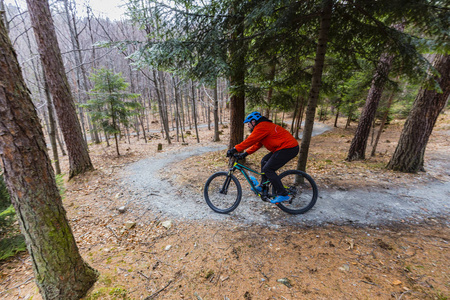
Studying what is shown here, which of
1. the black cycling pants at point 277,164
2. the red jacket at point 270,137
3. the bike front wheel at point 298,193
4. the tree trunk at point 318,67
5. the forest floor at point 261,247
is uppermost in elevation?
the tree trunk at point 318,67

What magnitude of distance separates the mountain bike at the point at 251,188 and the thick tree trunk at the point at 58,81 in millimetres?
6327

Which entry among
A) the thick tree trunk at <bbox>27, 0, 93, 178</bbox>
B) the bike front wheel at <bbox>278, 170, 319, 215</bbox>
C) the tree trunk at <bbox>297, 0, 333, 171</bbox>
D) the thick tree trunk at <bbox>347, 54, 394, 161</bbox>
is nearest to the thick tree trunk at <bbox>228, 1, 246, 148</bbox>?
the tree trunk at <bbox>297, 0, 333, 171</bbox>

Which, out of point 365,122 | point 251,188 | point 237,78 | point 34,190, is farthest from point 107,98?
point 365,122

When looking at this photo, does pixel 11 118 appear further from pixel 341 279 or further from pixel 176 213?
pixel 341 279

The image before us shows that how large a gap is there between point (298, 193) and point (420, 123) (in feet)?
16.3

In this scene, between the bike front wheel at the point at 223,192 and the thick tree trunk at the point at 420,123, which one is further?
the thick tree trunk at the point at 420,123

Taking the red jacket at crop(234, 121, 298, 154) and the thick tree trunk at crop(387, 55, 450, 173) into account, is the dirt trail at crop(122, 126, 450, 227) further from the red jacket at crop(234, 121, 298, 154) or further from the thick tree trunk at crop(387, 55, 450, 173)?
the red jacket at crop(234, 121, 298, 154)

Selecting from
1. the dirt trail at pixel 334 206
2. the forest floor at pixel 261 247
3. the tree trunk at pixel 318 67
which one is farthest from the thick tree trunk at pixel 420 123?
the tree trunk at pixel 318 67

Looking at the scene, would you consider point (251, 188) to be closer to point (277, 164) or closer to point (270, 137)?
point (277, 164)

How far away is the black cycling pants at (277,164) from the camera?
12.3 ft

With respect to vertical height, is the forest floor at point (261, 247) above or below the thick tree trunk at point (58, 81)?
below

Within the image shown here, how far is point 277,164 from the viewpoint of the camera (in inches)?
150

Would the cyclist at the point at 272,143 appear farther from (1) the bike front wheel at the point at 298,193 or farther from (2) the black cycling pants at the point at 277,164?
(1) the bike front wheel at the point at 298,193

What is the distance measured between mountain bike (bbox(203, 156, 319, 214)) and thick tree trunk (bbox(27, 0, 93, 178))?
249 inches
